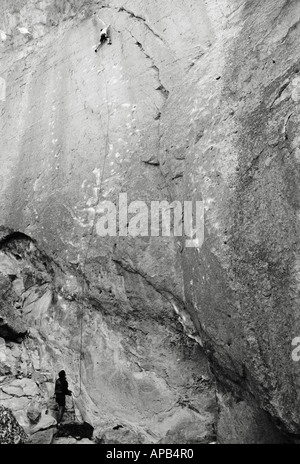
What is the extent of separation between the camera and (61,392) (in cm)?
442

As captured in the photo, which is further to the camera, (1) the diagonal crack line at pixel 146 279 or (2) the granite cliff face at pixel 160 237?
(1) the diagonal crack line at pixel 146 279

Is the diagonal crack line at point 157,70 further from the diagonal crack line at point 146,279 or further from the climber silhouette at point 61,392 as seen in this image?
the climber silhouette at point 61,392

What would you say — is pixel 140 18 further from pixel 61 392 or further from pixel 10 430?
pixel 10 430

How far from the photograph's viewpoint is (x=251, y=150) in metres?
3.71

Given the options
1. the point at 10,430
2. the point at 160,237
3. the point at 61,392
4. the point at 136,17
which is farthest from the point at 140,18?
the point at 10,430

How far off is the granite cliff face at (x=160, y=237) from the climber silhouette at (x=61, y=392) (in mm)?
109

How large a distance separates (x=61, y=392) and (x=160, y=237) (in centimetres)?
178

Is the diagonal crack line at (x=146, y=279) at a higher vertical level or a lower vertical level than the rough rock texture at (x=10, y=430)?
higher

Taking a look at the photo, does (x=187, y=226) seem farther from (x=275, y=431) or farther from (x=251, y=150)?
(x=275, y=431)

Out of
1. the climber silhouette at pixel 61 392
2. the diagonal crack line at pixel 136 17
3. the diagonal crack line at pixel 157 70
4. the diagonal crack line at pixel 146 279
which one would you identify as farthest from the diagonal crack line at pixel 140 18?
the climber silhouette at pixel 61 392

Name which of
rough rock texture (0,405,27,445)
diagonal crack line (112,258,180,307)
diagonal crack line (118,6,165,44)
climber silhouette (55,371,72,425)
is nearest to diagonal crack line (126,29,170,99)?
diagonal crack line (118,6,165,44)

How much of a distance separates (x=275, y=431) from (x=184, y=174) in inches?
89.5

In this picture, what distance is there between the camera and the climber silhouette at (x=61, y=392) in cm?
439
